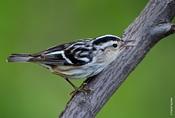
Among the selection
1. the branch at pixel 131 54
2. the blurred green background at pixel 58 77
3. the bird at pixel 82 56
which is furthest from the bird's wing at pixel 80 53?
the blurred green background at pixel 58 77

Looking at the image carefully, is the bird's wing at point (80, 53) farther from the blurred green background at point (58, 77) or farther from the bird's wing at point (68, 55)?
the blurred green background at point (58, 77)

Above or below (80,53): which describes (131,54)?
below

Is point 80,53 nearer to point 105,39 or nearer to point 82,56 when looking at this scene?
point 82,56

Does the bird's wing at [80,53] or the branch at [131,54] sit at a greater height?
the bird's wing at [80,53]

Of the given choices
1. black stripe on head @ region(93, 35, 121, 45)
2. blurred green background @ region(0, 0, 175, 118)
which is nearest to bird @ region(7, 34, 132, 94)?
black stripe on head @ region(93, 35, 121, 45)

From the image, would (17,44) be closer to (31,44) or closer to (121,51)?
(31,44)

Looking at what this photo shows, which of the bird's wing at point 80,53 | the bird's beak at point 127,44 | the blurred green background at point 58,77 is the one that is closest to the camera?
the bird's beak at point 127,44

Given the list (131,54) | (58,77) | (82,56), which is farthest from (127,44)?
(58,77)
